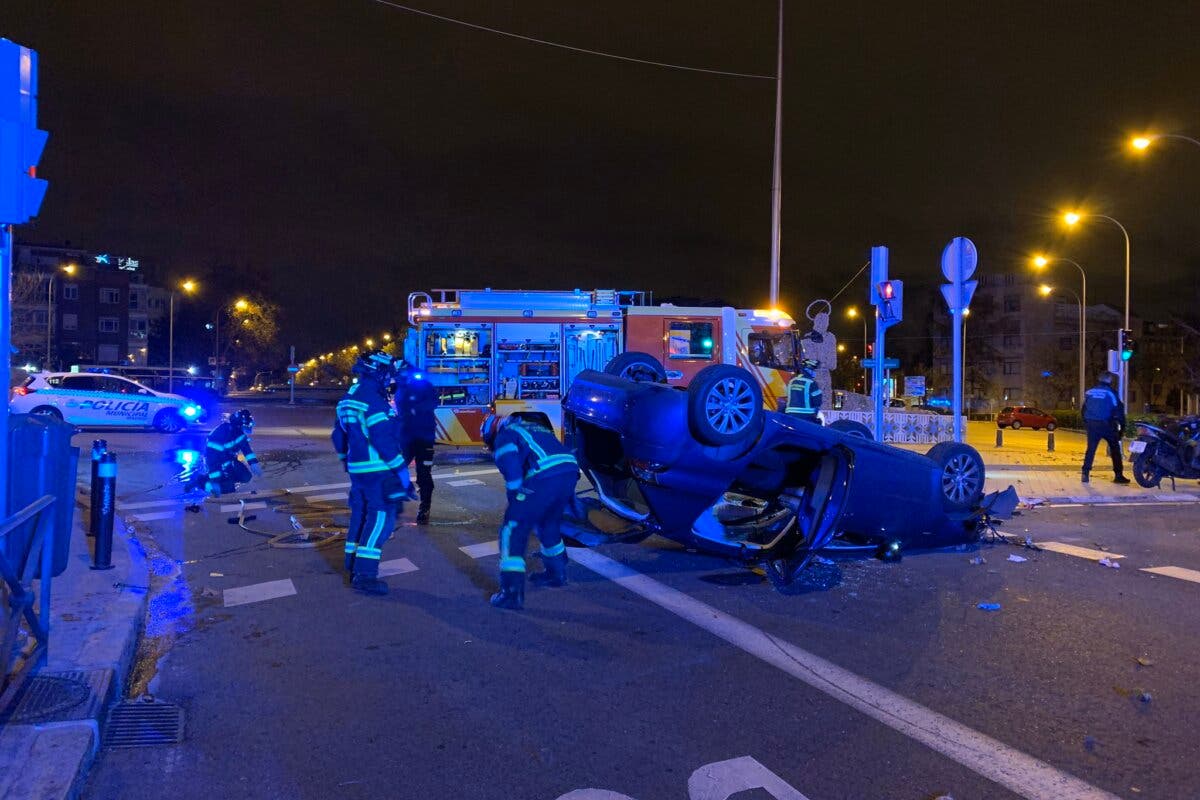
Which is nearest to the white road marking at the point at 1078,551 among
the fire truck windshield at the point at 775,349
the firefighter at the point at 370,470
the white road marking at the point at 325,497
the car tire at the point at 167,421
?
the firefighter at the point at 370,470

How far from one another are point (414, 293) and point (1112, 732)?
13.2m

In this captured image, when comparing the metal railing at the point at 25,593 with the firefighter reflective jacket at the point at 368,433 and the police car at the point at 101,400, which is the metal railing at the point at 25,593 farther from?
the police car at the point at 101,400

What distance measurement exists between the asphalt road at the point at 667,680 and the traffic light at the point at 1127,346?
1209 cm

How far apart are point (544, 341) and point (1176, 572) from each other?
1029cm

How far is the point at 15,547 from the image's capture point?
4.10m

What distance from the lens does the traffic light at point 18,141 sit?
3879 mm

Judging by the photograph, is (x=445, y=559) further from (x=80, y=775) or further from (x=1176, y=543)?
(x=1176, y=543)

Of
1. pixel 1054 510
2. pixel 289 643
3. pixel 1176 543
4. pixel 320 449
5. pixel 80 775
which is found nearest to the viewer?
pixel 80 775

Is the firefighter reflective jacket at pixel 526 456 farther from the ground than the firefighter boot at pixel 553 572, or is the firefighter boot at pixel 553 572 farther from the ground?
the firefighter reflective jacket at pixel 526 456

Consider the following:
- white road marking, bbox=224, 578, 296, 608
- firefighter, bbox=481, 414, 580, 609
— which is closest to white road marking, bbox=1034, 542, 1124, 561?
firefighter, bbox=481, 414, 580, 609

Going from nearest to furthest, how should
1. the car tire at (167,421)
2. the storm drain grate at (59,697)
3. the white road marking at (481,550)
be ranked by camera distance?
the storm drain grate at (59,697) → the white road marking at (481,550) → the car tire at (167,421)

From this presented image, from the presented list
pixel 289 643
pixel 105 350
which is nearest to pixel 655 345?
pixel 289 643

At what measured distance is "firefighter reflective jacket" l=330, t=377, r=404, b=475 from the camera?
604cm

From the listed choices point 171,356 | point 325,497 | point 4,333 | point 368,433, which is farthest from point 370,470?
point 171,356
